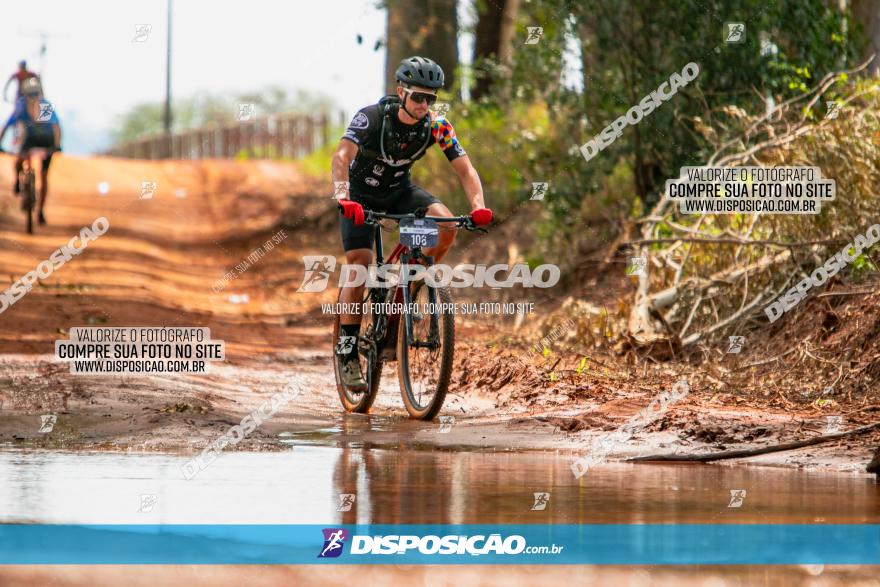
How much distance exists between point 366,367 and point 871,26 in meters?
8.26

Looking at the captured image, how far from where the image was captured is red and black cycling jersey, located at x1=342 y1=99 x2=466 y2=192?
31.2ft

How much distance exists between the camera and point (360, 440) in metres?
8.43

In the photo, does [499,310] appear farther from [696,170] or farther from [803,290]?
[803,290]

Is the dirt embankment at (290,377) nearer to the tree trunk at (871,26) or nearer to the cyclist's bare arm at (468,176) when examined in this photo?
the cyclist's bare arm at (468,176)

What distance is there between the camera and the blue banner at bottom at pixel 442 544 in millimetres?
4973

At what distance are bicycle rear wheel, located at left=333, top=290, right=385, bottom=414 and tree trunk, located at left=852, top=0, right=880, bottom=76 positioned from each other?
303 inches

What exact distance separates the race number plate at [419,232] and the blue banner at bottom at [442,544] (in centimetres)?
394

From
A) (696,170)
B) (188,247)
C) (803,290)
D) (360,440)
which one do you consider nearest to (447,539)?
(360,440)

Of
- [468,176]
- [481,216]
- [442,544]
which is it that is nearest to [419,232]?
[481,216]

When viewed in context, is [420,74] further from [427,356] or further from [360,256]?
[427,356]

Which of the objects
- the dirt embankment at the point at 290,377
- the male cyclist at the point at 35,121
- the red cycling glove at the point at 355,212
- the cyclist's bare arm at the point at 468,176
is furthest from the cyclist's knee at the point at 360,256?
the male cyclist at the point at 35,121

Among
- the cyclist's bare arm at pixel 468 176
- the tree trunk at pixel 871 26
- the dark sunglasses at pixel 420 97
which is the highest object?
the tree trunk at pixel 871 26

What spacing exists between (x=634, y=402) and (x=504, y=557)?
4.75 metres

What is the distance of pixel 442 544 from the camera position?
5.20 meters
